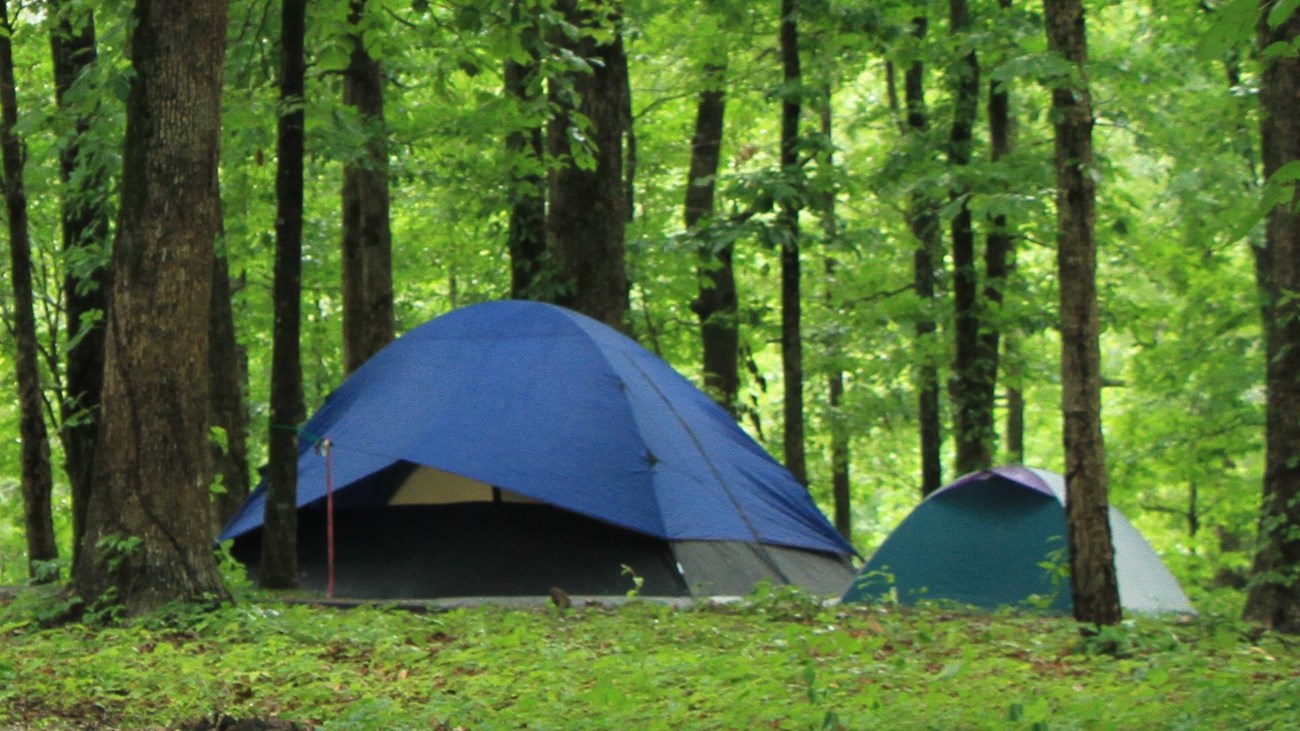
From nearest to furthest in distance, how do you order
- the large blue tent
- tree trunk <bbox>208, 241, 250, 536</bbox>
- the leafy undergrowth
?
1. the leafy undergrowth
2. the large blue tent
3. tree trunk <bbox>208, 241, 250, 536</bbox>

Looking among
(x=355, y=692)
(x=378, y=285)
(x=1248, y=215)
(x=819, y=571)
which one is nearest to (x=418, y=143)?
(x=378, y=285)

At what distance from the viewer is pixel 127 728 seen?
5926 millimetres

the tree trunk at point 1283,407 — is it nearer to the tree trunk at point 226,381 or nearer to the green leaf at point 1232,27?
the green leaf at point 1232,27

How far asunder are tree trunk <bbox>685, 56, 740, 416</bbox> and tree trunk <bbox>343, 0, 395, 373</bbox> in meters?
3.72

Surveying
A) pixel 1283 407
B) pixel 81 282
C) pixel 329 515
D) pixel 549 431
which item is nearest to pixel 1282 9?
pixel 1283 407

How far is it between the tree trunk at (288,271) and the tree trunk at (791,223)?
5.09 metres

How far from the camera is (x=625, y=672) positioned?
6695 mm

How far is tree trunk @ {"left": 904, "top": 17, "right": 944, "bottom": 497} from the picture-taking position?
16844 millimetres

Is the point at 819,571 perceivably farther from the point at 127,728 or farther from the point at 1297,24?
the point at 127,728

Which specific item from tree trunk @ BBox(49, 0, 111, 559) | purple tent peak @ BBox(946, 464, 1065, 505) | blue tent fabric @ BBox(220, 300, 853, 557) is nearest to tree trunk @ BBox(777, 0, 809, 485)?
blue tent fabric @ BBox(220, 300, 853, 557)

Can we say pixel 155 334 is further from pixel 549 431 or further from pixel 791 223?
pixel 791 223

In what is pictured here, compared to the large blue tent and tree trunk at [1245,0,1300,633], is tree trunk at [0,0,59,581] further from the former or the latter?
tree trunk at [1245,0,1300,633]

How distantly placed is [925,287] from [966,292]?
339 cm

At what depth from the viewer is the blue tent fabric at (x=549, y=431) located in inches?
451
